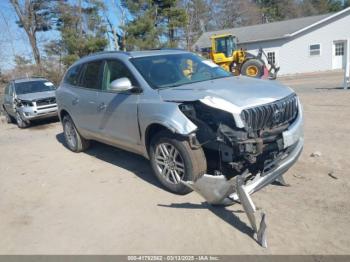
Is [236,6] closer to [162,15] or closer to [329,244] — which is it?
[162,15]

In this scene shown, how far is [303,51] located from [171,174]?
26.7m

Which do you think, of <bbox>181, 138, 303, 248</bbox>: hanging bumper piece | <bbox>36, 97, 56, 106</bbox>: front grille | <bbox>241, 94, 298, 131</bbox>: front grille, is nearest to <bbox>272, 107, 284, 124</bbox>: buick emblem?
<bbox>241, 94, 298, 131</bbox>: front grille

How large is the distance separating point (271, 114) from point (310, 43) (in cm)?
2671

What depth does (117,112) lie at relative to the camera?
5.13 m

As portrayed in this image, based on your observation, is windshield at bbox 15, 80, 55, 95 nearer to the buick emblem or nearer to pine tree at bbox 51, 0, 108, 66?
the buick emblem

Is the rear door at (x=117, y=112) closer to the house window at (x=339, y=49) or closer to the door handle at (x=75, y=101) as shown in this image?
the door handle at (x=75, y=101)

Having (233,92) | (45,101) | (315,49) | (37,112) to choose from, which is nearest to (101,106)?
(233,92)

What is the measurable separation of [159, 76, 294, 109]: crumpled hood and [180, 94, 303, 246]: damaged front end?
0.08m

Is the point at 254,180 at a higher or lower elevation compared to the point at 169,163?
lower

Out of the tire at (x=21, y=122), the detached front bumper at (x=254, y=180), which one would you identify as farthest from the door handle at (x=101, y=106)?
the tire at (x=21, y=122)

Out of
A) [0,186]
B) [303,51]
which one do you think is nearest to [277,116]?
[0,186]

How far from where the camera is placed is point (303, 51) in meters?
27.8

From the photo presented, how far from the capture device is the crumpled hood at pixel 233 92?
3.84 meters

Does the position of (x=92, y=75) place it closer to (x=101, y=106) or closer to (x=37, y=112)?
(x=101, y=106)
